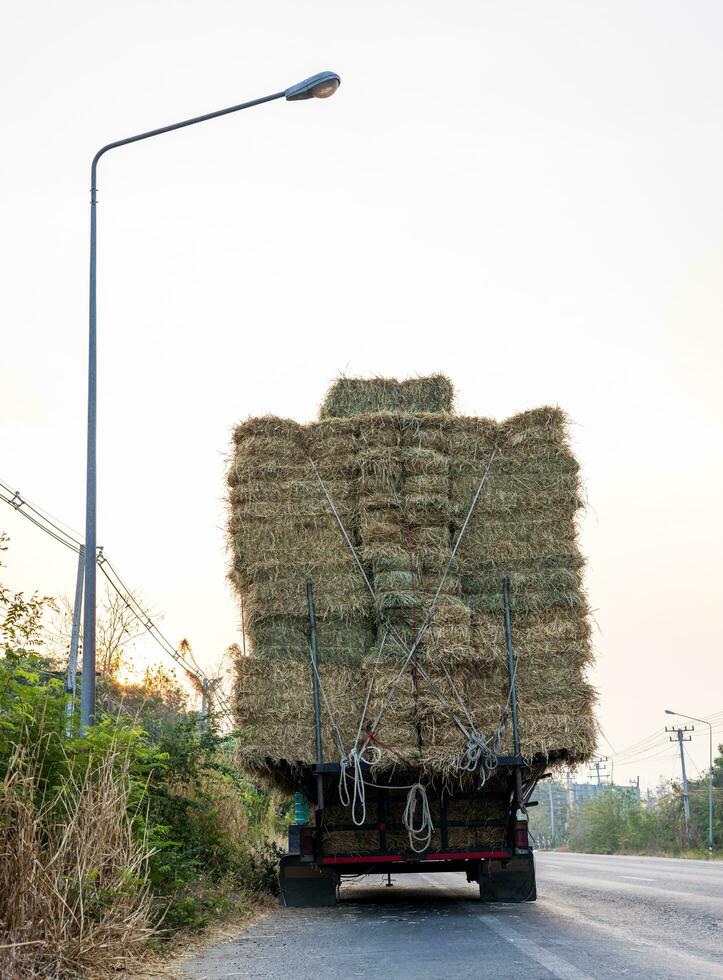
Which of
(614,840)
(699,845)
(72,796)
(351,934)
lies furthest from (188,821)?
(614,840)

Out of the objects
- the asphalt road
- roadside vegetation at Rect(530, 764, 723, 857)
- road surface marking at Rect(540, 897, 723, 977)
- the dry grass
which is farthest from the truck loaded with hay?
roadside vegetation at Rect(530, 764, 723, 857)

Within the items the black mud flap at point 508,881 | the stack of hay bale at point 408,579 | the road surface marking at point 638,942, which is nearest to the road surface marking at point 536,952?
the road surface marking at point 638,942

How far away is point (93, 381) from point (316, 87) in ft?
12.6

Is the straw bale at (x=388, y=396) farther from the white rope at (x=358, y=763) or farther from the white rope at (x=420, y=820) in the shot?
the white rope at (x=420, y=820)

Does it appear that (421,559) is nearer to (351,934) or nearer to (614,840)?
(351,934)

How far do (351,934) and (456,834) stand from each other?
229cm

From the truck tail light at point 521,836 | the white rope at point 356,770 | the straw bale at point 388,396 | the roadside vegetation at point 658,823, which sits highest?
the straw bale at point 388,396

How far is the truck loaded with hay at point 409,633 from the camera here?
10.5 meters

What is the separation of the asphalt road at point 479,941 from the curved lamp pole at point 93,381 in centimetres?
270

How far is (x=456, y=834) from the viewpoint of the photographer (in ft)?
36.6

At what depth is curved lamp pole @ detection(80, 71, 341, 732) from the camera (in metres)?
10.0

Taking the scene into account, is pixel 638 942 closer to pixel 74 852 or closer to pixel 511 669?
pixel 511 669

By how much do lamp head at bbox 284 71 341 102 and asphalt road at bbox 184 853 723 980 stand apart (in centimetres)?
821

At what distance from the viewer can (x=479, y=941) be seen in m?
8.20
